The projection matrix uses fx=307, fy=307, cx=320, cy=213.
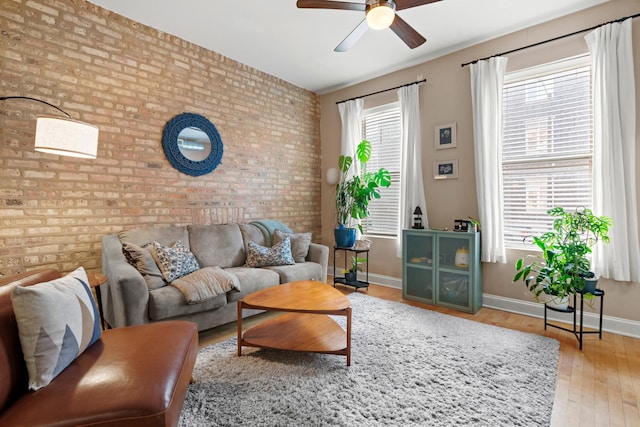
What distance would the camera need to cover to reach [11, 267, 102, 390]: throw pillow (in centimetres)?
121

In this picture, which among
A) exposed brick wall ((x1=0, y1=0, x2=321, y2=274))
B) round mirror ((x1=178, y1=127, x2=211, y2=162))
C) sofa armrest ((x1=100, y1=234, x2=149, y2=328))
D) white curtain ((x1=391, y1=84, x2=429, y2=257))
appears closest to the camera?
sofa armrest ((x1=100, y1=234, x2=149, y2=328))

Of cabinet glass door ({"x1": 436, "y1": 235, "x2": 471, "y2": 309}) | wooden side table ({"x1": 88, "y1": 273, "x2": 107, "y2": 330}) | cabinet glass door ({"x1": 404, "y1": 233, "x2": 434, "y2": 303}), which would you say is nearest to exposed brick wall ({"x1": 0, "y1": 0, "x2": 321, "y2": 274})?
→ wooden side table ({"x1": 88, "y1": 273, "x2": 107, "y2": 330})

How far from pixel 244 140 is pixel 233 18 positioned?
4.72ft

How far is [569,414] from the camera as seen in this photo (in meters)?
1.72

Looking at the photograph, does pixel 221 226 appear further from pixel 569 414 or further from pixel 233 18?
pixel 569 414

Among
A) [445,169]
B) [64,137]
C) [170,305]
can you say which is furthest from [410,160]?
[64,137]

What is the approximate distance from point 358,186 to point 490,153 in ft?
5.49

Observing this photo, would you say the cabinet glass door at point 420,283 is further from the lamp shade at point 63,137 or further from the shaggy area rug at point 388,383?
the lamp shade at point 63,137

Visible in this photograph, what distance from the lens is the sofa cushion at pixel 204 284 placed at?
2.50m

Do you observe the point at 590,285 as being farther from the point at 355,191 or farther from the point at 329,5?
the point at 329,5

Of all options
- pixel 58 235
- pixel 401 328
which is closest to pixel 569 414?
pixel 401 328

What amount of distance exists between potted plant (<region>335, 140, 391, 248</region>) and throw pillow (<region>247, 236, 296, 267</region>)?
40.1 inches

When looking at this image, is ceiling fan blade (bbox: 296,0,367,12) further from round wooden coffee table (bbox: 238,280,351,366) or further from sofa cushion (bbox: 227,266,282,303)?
sofa cushion (bbox: 227,266,282,303)

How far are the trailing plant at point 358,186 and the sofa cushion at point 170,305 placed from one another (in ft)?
7.73
